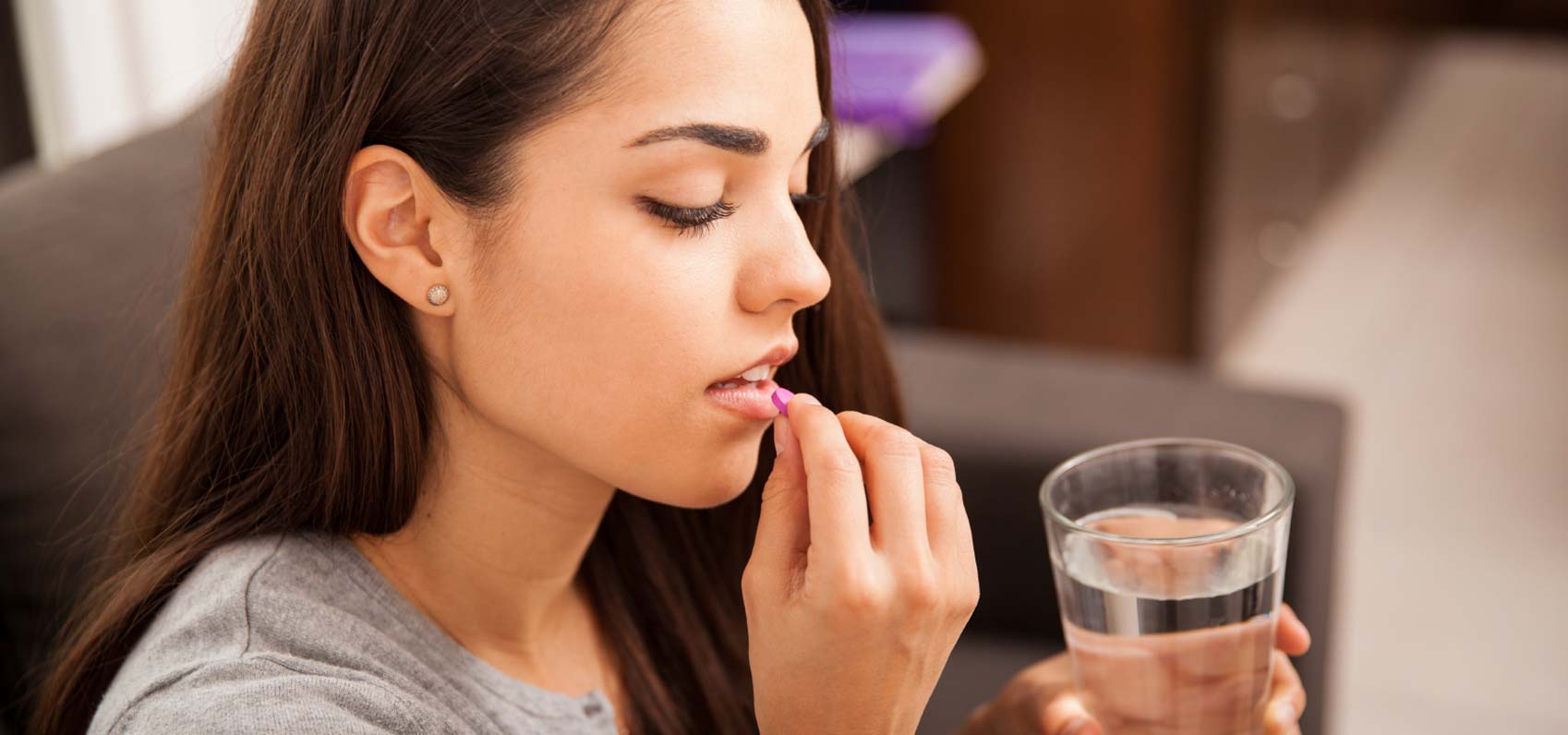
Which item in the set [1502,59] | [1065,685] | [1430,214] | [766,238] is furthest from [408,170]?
[1502,59]

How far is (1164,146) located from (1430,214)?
1600 mm

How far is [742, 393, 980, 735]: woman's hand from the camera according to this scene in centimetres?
83

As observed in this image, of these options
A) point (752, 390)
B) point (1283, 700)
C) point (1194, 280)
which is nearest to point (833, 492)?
point (752, 390)

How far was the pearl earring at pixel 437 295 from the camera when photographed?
35.0 inches

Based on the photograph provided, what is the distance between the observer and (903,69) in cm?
216

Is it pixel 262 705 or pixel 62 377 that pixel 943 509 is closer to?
pixel 262 705

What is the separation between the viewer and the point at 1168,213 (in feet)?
8.58

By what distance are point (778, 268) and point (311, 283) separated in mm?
271

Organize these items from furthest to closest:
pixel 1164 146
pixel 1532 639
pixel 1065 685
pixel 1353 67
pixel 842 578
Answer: pixel 1353 67 < pixel 1164 146 < pixel 1532 639 < pixel 1065 685 < pixel 842 578

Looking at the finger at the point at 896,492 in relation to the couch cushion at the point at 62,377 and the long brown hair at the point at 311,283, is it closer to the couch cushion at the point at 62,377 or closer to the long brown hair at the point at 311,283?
the long brown hair at the point at 311,283

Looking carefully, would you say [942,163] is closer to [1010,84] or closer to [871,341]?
[1010,84]

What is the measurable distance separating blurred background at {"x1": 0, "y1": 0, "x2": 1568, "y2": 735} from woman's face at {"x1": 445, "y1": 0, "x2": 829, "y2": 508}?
0.31 metres

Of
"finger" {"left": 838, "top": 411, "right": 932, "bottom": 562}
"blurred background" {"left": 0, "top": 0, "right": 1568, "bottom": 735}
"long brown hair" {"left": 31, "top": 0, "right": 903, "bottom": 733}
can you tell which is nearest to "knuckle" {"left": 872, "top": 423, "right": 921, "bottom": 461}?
"finger" {"left": 838, "top": 411, "right": 932, "bottom": 562}

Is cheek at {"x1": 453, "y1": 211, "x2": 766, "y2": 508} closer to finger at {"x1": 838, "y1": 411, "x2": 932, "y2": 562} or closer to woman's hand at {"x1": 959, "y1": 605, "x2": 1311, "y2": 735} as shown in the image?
finger at {"x1": 838, "y1": 411, "x2": 932, "y2": 562}
